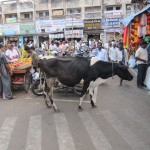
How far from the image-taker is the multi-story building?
4219 cm

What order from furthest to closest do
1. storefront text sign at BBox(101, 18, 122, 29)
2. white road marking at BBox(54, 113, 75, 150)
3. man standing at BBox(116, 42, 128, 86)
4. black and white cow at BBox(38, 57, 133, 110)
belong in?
storefront text sign at BBox(101, 18, 122, 29) → man standing at BBox(116, 42, 128, 86) → black and white cow at BBox(38, 57, 133, 110) → white road marking at BBox(54, 113, 75, 150)

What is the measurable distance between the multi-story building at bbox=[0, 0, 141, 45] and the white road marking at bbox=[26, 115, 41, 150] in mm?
32541

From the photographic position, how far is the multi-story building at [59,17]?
138 feet

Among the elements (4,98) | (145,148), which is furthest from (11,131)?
(4,98)

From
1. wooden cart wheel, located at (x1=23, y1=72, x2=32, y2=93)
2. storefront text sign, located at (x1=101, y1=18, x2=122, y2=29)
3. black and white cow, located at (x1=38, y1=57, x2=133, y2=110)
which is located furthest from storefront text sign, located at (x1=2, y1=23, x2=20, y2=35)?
black and white cow, located at (x1=38, y1=57, x2=133, y2=110)

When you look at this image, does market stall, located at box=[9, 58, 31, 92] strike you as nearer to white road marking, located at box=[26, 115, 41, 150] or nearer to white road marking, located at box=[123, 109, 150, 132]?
white road marking, located at box=[26, 115, 41, 150]

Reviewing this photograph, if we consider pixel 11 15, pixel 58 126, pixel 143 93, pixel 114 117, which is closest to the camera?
pixel 58 126

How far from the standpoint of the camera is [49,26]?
44.7 meters

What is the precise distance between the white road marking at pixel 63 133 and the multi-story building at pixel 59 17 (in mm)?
32391

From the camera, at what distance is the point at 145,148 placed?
5070 mm

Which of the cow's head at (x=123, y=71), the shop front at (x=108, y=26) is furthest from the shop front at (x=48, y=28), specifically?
the cow's head at (x=123, y=71)

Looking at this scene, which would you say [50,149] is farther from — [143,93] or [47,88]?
[143,93]

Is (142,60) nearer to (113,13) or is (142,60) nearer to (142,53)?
(142,53)

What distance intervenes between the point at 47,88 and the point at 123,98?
263cm
